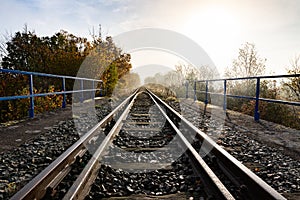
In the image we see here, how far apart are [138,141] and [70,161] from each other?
1.51m

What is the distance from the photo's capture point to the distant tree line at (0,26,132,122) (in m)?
10.0

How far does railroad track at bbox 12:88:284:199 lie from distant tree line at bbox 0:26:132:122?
6.99 meters

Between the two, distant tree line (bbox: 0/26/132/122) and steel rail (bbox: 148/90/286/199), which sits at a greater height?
distant tree line (bbox: 0/26/132/122)

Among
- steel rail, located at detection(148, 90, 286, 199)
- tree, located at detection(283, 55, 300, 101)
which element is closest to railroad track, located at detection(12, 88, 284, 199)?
steel rail, located at detection(148, 90, 286, 199)

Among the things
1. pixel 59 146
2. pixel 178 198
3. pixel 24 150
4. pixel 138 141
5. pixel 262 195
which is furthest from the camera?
pixel 138 141

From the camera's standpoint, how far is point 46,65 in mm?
14648

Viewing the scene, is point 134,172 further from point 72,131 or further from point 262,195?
point 72,131

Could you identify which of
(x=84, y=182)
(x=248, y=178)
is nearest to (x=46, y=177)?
(x=84, y=182)

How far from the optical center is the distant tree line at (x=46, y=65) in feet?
32.8

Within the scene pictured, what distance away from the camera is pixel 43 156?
3.10 m

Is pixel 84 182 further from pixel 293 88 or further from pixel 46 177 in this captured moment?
pixel 293 88

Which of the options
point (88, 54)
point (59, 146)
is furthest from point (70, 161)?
point (88, 54)

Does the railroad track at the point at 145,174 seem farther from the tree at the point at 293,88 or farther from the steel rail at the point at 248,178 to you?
the tree at the point at 293,88

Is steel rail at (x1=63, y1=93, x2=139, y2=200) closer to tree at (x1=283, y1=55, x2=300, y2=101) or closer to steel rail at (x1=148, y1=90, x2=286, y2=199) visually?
steel rail at (x1=148, y1=90, x2=286, y2=199)
